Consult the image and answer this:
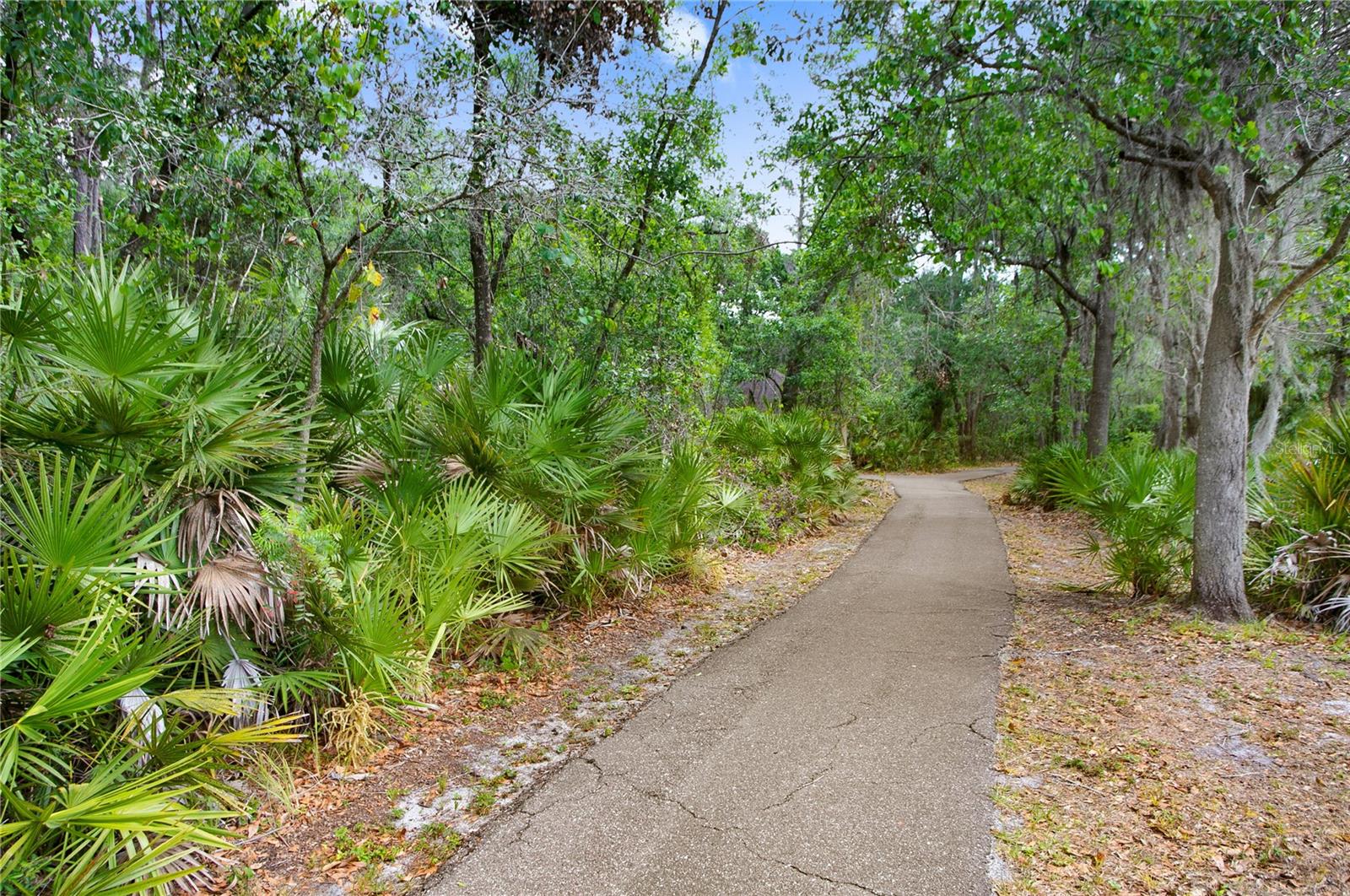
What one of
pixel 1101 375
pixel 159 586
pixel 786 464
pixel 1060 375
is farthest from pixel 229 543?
pixel 1060 375

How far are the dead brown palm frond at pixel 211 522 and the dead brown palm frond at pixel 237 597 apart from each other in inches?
3.6

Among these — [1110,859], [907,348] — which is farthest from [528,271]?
[907,348]

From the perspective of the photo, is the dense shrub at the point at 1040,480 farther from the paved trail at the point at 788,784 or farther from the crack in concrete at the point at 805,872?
the crack in concrete at the point at 805,872

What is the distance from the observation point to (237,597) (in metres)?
3.40

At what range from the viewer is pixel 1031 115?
7043 millimetres

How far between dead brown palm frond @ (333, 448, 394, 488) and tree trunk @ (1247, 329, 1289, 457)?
1366 centimetres

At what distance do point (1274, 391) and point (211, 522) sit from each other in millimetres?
17656

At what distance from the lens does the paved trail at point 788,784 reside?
9.11 ft

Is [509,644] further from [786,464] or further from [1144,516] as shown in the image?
[786,464]

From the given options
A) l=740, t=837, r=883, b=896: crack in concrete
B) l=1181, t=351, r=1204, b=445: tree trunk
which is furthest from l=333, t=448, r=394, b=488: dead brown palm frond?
l=1181, t=351, r=1204, b=445: tree trunk

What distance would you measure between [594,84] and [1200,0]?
637 cm

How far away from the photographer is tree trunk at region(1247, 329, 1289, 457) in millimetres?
11922

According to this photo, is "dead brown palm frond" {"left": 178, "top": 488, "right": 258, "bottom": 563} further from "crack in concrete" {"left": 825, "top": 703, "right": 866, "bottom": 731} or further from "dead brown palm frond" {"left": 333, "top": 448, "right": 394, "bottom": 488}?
"crack in concrete" {"left": 825, "top": 703, "right": 866, "bottom": 731}

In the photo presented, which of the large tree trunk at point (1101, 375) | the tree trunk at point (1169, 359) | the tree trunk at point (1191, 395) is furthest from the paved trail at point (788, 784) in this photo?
the tree trunk at point (1191, 395)
